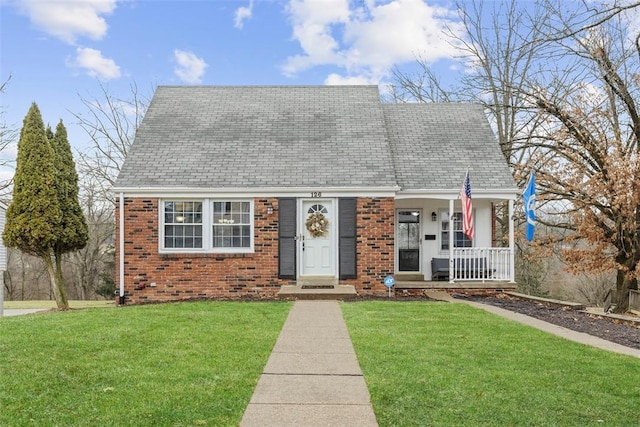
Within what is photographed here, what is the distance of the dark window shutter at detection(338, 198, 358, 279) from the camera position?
1304 centimetres

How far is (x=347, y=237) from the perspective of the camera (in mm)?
13039

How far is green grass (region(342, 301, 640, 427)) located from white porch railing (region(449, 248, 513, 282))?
5.51 metres

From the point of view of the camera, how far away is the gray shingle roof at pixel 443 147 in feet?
45.6

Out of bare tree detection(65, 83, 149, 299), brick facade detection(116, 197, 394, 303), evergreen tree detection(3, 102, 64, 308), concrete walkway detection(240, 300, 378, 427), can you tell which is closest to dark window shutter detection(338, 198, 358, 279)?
brick facade detection(116, 197, 394, 303)

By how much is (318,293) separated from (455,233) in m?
5.14

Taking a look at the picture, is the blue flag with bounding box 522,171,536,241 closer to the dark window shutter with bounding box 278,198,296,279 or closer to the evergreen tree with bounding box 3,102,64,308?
the dark window shutter with bounding box 278,198,296,279

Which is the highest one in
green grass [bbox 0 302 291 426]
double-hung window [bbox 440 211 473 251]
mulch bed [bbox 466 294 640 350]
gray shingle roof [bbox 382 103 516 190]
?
gray shingle roof [bbox 382 103 516 190]

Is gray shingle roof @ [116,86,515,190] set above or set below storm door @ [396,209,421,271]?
above

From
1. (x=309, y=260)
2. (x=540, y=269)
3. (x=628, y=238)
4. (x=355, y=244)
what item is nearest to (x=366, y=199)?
(x=355, y=244)

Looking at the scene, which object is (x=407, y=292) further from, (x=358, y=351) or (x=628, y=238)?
(x=358, y=351)

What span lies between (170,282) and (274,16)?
7505 mm

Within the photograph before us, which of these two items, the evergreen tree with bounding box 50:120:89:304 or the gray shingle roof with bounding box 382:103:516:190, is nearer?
the evergreen tree with bounding box 50:120:89:304

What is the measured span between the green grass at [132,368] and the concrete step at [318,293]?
2.97 meters

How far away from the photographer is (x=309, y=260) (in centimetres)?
1321
